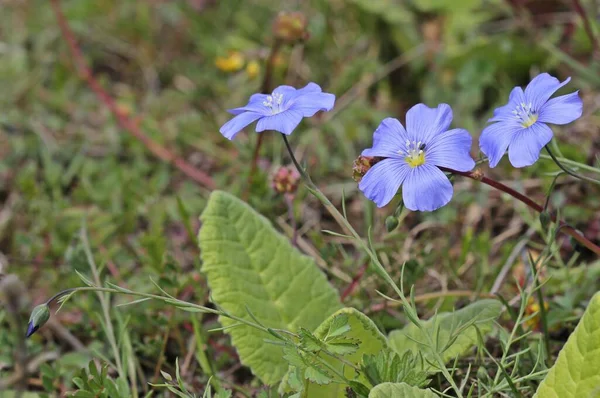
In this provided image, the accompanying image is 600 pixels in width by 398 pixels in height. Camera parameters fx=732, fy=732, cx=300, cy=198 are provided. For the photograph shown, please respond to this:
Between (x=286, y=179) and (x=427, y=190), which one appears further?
(x=286, y=179)

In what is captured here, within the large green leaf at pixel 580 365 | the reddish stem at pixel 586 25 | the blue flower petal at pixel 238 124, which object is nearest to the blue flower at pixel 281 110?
the blue flower petal at pixel 238 124

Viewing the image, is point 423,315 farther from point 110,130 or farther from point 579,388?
point 110,130

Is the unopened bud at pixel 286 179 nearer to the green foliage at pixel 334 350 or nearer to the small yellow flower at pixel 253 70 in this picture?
the green foliage at pixel 334 350

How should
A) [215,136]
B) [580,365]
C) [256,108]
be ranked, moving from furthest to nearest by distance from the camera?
[215,136]
[256,108]
[580,365]

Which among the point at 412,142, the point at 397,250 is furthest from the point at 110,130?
the point at 412,142

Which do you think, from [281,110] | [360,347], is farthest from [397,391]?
[281,110]

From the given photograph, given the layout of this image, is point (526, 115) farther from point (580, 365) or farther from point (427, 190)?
point (580, 365)
